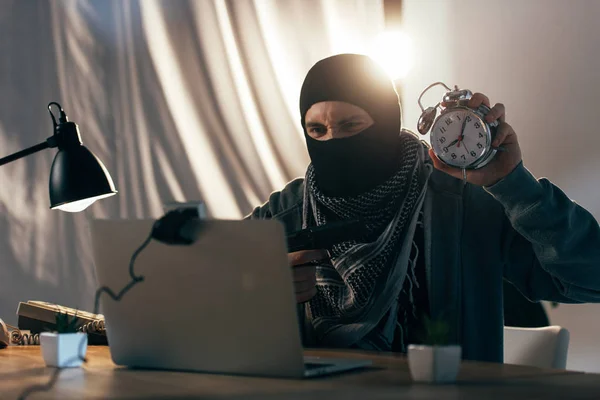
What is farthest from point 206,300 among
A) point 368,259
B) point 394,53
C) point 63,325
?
point 394,53

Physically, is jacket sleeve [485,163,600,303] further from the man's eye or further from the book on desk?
the book on desk

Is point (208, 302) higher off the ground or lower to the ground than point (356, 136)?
lower

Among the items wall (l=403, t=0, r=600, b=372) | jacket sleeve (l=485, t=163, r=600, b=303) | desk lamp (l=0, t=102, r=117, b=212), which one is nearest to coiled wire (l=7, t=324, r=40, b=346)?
desk lamp (l=0, t=102, r=117, b=212)

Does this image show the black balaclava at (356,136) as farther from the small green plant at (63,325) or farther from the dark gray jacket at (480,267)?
the small green plant at (63,325)

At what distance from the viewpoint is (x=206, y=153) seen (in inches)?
130

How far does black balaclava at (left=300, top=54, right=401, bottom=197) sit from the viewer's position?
6.05ft

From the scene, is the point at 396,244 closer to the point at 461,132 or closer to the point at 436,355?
the point at 461,132

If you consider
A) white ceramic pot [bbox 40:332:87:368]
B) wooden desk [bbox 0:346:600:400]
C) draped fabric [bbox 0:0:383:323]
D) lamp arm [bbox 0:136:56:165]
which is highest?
draped fabric [bbox 0:0:383:323]

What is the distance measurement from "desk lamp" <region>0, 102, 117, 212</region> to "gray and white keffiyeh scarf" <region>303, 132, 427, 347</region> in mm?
565

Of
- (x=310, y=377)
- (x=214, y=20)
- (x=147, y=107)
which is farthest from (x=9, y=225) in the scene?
(x=310, y=377)

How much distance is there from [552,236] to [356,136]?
52cm

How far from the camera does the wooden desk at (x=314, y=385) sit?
882mm

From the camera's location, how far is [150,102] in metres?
3.15

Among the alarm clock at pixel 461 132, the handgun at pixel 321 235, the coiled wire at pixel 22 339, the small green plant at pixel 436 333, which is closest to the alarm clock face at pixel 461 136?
the alarm clock at pixel 461 132
